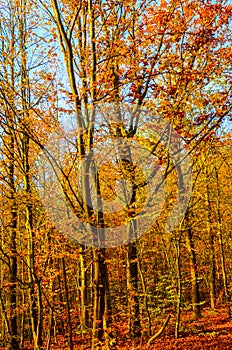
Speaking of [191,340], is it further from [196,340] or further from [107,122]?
[107,122]

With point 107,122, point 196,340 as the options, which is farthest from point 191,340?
point 107,122

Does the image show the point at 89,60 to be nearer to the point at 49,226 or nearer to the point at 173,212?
the point at 49,226

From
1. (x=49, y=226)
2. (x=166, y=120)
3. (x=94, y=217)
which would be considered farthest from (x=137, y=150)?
(x=94, y=217)

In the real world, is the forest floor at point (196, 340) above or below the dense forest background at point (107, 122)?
below

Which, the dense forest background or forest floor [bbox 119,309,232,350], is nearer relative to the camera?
the dense forest background

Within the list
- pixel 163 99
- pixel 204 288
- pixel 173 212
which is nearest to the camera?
pixel 163 99

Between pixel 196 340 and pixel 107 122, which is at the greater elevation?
pixel 107 122

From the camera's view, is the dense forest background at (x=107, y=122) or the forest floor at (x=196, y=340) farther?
the forest floor at (x=196, y=340)

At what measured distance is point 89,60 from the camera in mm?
6914

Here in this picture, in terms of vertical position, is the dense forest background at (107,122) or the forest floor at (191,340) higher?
the dense forest background at (107,122)

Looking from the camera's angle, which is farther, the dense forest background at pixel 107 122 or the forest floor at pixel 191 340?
the forest floor at pixel 191 340

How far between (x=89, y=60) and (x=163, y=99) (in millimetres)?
2231

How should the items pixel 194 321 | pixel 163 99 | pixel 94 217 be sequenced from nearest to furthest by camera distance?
pixel 94 217 < pixel 163 99 < pixel 194 321

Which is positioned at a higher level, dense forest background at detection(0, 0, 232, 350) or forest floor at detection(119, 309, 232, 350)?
dense forest background at detection(0, 0, 232, 350)
